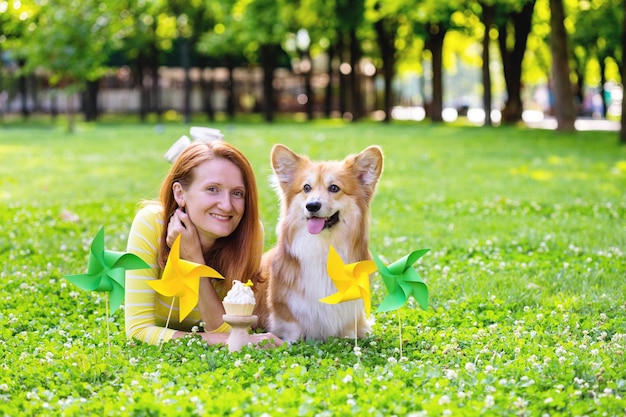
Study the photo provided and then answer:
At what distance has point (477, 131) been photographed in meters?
30.3

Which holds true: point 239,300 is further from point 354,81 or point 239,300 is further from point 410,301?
point 354,81

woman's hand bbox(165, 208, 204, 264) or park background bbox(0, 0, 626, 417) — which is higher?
woman's hand bbox(165, 208, 204, 264)

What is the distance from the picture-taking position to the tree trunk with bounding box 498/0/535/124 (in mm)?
36594

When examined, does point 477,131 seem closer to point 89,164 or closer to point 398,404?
point 89,164

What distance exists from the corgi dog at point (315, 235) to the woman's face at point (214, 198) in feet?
1.09

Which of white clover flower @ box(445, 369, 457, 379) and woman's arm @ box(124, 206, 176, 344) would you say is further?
woman's arm @ box(124, 206, 176, 344)

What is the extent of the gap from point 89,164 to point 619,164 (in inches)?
465

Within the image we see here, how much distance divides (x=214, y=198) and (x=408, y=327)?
5.93 ft

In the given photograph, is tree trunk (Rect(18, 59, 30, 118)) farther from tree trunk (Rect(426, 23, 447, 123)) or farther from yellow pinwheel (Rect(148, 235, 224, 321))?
yellow pinwheel (Rect(148, 235, 224, 321))

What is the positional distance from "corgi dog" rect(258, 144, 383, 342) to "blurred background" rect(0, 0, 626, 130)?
22.2 meters

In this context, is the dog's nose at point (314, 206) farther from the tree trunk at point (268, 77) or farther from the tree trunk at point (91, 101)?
the tree trunk at point (91, 101)

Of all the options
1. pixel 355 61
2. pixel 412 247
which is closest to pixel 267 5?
pixel 355 61

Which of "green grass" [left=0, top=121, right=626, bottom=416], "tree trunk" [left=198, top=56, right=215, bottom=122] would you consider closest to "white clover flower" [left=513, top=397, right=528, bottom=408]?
"green grass" [left=0, top=121, right=626, bottom=416]

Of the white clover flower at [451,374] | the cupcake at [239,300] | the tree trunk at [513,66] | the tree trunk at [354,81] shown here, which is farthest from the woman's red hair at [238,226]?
the tree trunk at [354,81]
